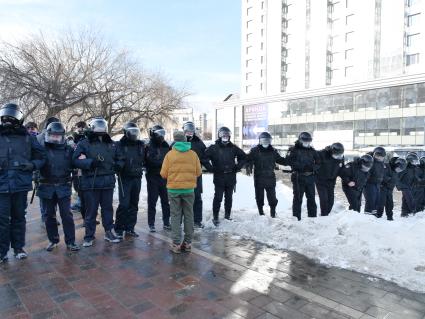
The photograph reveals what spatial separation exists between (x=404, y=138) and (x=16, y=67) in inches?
1570

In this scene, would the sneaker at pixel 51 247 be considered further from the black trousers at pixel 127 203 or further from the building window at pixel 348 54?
the building window at pixel 348 54

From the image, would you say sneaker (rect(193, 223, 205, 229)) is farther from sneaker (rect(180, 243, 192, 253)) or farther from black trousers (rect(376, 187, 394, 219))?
black trousers (rect(376, 187, 394, 219))

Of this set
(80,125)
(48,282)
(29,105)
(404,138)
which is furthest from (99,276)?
(404,138)

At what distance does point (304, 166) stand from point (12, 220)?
5354mm

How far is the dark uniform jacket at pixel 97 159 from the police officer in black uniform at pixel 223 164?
2069 mm

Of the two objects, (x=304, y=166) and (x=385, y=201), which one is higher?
(x=304, y=166)

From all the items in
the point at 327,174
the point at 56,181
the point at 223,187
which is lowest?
the point at 223,187

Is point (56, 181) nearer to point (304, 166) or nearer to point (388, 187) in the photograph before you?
point (304, 166)

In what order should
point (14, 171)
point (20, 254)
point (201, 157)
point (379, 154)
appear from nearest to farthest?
point (14, 171)
point (20, 254)
point (201, 157)
point (379, 154)

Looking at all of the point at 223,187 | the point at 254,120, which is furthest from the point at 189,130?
the point at 254,120

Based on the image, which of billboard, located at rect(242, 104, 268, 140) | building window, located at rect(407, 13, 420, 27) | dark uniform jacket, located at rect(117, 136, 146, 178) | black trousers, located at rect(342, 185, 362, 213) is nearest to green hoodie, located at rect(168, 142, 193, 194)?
dark uniform jacket, located at rect(117, 136, 146, 178)

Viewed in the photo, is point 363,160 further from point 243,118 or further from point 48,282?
point 243,118

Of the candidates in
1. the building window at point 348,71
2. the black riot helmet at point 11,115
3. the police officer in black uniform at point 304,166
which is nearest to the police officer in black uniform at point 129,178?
the black riot helmet at point 11,115

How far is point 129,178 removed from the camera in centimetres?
600
